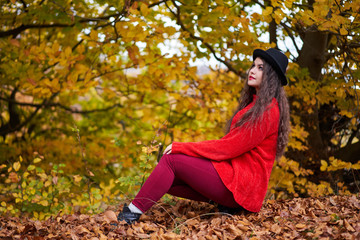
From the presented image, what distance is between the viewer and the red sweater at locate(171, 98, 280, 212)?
2.64 m

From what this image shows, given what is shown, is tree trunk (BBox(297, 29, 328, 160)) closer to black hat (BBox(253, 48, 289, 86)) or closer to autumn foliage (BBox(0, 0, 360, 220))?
autumn foliage (BBox(0, 0, 360, 220))

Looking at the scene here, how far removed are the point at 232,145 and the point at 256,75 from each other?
607 mm

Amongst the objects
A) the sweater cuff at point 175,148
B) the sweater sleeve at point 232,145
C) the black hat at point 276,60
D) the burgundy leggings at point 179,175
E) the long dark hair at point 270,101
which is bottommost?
the burgundy leggings at point 179,175

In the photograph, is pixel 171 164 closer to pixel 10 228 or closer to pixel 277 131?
pixel 277 131

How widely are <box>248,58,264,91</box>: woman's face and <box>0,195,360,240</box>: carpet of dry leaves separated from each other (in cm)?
99

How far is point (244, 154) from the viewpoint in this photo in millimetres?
2740

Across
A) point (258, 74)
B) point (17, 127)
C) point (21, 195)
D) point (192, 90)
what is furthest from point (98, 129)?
point (258, 74)

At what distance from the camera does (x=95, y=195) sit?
3.54 m

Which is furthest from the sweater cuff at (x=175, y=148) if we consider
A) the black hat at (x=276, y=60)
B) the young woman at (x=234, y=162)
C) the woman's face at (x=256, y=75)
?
the black hat at (x=276, y=60)

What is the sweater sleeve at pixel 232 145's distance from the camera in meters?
2.63

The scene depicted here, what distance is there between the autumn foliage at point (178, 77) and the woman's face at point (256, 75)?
65cm

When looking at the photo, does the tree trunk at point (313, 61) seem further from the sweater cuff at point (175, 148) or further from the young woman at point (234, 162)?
the sweater cuff at point (175, 148)

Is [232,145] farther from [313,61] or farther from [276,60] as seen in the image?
[313,61]

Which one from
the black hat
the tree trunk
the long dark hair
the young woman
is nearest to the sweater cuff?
the young woman
